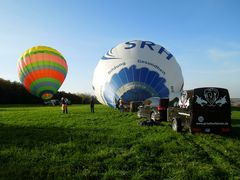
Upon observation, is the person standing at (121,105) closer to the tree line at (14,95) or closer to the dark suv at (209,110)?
the dark suv at (209,110)

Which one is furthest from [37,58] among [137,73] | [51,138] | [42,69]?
[51,138]

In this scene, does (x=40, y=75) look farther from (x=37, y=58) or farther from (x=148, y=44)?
(x=148, y=44)

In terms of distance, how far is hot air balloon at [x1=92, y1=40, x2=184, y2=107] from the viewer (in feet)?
84.9

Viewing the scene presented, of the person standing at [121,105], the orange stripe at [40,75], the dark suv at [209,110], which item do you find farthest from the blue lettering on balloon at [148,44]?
the orange stripe at [40,75]

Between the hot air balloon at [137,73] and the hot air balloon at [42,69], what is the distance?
13831 millimetres

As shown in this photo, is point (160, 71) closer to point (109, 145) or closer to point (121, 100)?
point (121, 100)

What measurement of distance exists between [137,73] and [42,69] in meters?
18.2

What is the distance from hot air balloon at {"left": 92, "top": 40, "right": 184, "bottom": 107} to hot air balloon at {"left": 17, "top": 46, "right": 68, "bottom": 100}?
13.8m

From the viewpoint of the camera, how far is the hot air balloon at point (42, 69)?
129 feet

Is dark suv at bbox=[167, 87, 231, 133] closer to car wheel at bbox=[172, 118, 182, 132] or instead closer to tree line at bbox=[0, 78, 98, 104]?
car wheel at bbox=[172, 118, 182, 132]

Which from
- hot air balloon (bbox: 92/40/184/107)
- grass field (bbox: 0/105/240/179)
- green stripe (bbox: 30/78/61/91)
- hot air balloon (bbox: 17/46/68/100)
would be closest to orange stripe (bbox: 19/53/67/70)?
hot air balloon (bbox: 17/46/68/100)

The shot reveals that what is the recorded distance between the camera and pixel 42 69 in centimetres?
4000

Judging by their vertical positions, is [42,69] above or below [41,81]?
above

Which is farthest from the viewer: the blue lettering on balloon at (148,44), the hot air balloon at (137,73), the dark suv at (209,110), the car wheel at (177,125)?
the blue lettering on balloon at (148,44)
